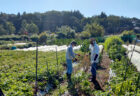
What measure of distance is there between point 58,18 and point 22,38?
3871 centimetres

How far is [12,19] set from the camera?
6031 cm

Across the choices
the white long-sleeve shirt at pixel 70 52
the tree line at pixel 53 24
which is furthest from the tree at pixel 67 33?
the white long-sleeve shirt at pixel 70 52

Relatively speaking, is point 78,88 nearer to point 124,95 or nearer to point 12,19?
point 124,95

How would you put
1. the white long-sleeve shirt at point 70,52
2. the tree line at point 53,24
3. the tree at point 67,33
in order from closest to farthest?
the white long-sleeve shirt at point 70,52, the tree at point 67,33, the tree line at point 53,24

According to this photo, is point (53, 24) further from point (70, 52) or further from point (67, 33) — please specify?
point (70, 52)

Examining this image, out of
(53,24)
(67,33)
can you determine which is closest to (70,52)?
(67,33)

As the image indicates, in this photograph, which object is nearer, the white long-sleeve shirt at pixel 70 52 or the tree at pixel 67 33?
the white long-sleeve shirt at pixel 70 52

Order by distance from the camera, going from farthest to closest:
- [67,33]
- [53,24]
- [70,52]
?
1. [53,24]
2. [67,33]
3. [70,52]

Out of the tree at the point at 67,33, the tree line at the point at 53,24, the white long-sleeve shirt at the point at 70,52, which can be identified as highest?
the tree line at the point at 53,24

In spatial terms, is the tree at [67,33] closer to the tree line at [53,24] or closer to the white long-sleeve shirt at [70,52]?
the tree line at [53,24]

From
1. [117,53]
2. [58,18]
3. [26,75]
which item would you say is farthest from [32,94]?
[58,18]

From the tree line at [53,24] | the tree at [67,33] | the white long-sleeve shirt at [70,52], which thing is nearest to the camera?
the white long-sleeve shirt at [70,52]

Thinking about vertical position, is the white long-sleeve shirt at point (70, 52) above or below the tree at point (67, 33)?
below

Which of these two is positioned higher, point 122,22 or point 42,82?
point 122,22
